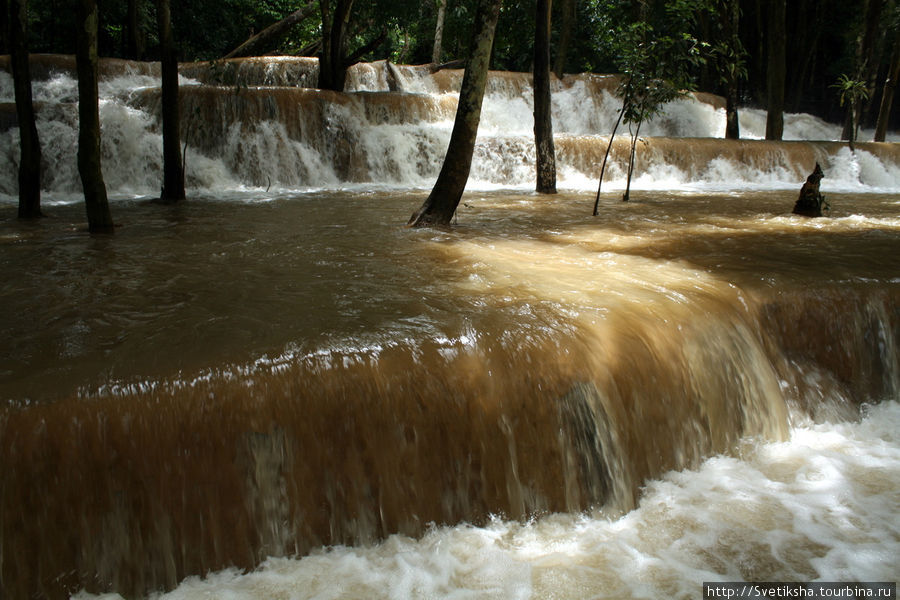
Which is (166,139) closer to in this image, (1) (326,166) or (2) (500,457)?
(1) (326,166)

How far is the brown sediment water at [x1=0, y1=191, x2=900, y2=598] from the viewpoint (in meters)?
2.75

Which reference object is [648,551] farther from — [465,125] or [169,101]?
[169,101]

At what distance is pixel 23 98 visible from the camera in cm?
696

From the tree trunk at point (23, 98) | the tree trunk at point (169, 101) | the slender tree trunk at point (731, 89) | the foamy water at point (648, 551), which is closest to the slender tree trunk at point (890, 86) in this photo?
the slender tree trunk at point (731, 89)

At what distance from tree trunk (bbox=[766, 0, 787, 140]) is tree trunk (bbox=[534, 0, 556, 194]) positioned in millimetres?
8085

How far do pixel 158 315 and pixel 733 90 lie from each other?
53.0ft

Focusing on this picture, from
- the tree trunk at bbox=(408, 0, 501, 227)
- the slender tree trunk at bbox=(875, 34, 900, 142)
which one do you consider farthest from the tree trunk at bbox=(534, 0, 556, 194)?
the slender tree trunk at bbox=(875, 34, 900, 142)

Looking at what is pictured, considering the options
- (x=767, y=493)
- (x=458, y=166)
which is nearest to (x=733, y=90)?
(x=458, y=166)

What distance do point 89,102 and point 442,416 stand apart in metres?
5.04

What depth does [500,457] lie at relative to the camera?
3334mm

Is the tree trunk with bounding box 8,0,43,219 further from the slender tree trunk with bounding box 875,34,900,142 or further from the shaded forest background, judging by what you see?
the slender tree trunk with bounding box 875,34,900,142

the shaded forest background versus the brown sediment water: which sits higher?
the shaded forest background

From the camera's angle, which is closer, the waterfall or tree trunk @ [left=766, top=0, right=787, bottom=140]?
the waterfall

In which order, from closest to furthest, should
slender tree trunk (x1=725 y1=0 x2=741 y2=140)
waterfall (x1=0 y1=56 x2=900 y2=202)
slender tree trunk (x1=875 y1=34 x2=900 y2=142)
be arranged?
1. waterfall (x1=0 y1=56 x2=900 y2=202)
2. slender tree trunk (x1=725 y1=0 x2=741 y2=140)
3. slender tree trunk (x1=875 y1=34 x2=900 y2=142)
